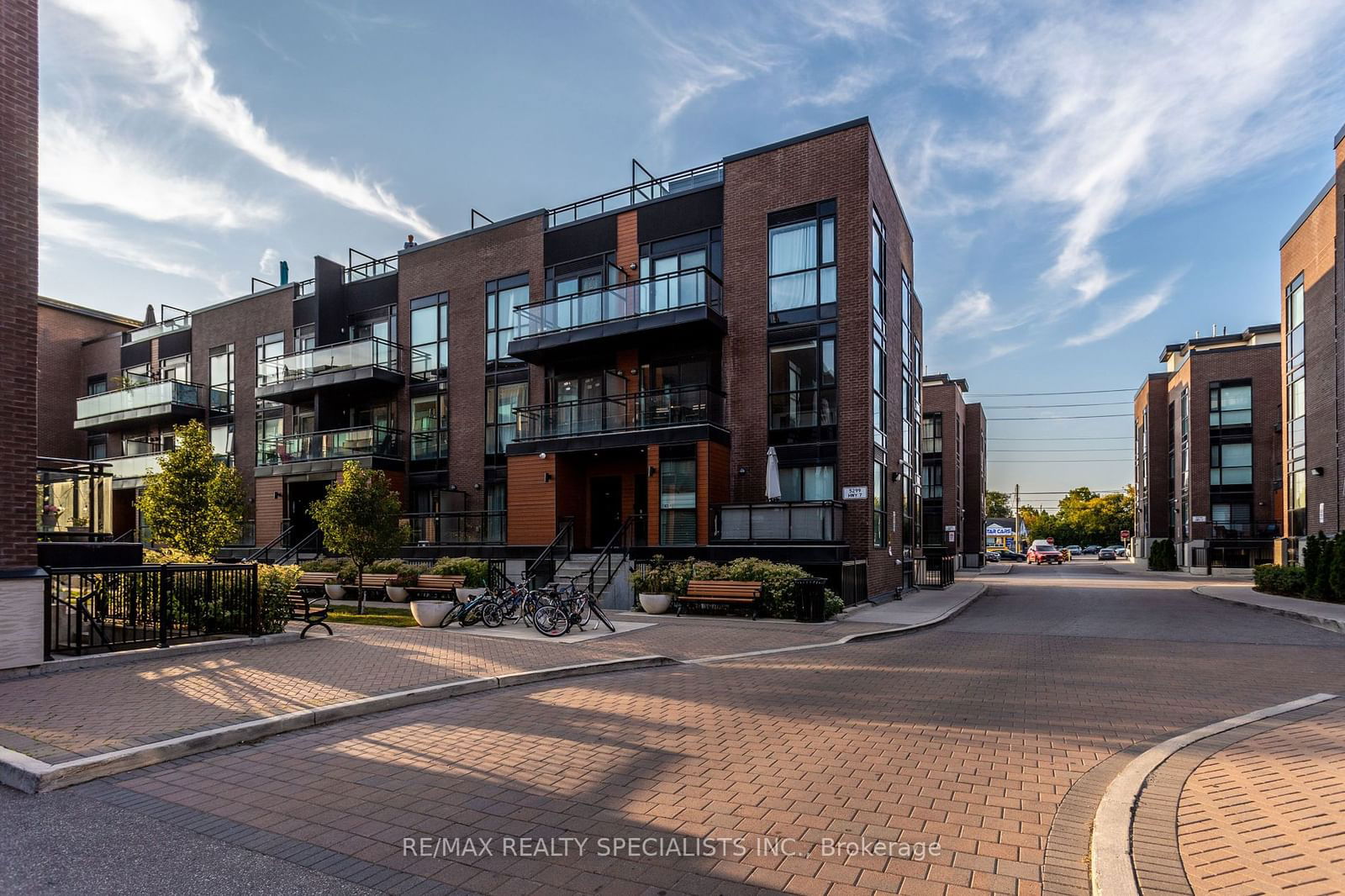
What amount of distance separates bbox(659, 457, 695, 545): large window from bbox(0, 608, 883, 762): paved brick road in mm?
5842

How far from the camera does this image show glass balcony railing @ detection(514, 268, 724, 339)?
2125 cm

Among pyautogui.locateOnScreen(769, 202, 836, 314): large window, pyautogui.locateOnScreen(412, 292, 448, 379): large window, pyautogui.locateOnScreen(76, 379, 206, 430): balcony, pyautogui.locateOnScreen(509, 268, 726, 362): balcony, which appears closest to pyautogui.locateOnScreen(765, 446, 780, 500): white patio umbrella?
pyautogui.locateOnScreen(509, 268, 726, 362): balcony

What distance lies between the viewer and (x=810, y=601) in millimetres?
15750

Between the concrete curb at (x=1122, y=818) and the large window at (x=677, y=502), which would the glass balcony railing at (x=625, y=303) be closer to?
the large window at (x=677, y=502)

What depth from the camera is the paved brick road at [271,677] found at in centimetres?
654

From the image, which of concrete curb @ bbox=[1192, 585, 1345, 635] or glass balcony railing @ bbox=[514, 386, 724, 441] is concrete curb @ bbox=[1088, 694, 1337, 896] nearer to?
concrete curb @ bbox=[1192, 585, 1345, 635]

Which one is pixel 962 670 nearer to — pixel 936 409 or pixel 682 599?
pixel 682 599

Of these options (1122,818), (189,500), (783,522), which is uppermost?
(189,500)

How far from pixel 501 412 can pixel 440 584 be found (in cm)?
959

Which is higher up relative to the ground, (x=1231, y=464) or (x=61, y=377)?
(x=61, y=377)

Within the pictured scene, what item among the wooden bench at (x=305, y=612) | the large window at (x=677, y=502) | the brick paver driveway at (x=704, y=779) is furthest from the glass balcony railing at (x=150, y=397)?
the brick paver driveway at (x=704, y=779)

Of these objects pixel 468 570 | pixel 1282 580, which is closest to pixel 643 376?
pixel 468 570

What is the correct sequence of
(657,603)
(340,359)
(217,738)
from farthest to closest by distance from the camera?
(340,359) → (657,603) → (217,738)

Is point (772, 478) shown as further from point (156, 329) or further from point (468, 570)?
point (156, 329)
